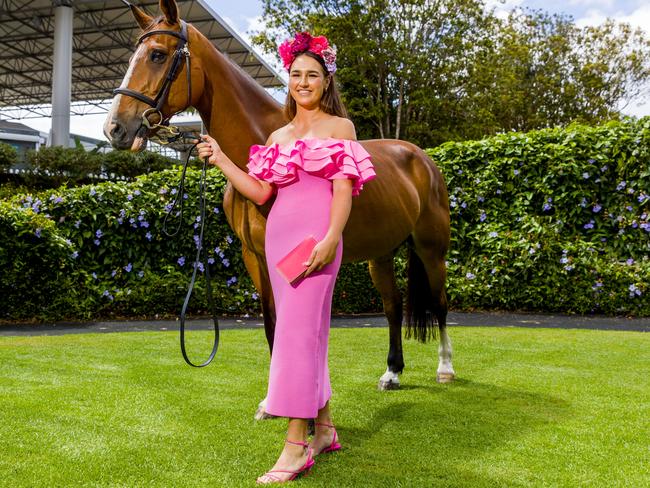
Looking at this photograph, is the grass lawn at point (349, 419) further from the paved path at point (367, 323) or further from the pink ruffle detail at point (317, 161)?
the paved path at point (367, 323)

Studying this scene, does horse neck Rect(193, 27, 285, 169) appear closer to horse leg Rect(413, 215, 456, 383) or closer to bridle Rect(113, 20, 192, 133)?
bridle Rect(113, 20, 192, 133)

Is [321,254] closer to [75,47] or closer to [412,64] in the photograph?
[412,64]

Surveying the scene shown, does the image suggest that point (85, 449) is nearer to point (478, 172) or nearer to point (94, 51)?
point (478, 172)

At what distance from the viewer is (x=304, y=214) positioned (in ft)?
8.42

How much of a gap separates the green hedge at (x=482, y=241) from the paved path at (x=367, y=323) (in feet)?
1.17

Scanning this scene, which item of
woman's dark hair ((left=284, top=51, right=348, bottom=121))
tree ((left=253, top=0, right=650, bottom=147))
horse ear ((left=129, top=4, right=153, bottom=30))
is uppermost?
tree ((left=253, top=0, right=650, bottom=147))

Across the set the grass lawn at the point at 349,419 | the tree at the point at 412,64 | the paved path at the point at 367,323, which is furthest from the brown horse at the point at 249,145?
the tree at the point at 412,64

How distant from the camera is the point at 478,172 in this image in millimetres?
9180

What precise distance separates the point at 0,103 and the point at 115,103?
1949 inches

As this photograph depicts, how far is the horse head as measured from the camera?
295cm

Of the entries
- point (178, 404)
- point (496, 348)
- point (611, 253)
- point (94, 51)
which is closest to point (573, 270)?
point (611, 253)

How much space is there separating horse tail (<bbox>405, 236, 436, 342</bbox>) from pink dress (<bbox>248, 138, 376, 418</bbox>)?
2.54 meters

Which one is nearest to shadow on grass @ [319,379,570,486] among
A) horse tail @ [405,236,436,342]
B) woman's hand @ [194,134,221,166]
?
horse tail @ [405,236,436,342]

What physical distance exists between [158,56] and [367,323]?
5524mm
